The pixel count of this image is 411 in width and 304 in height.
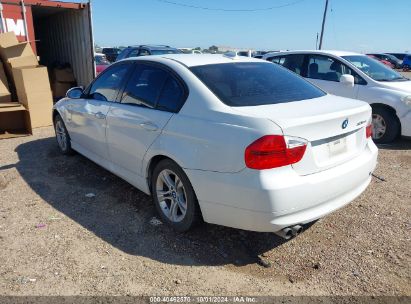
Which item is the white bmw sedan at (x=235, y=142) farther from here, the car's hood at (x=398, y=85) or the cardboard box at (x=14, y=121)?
the cardboard box at (x=14, y=121)

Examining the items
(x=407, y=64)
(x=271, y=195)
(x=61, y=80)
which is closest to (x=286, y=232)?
(x=271, y=195)

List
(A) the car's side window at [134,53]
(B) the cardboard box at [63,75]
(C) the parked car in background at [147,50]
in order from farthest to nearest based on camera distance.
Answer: (A) the car's side window at [134,53] < (C) the parked car in background at [147,50] < (B) the cardboard box at [63,75]

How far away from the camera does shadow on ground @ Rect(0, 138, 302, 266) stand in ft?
10.4

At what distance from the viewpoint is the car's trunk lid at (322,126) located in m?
2.69

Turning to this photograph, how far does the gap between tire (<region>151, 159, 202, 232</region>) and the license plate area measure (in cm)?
118

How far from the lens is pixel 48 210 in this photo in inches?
155

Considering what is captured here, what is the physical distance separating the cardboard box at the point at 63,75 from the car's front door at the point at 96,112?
19.2ft

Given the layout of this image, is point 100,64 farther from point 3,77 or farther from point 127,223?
point 127,223

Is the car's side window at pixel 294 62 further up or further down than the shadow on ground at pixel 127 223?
further up

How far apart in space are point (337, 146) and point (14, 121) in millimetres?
6695

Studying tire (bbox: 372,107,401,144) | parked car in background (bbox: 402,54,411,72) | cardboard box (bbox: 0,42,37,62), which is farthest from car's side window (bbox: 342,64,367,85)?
parked car in background (bbox: 402,54,411,72)

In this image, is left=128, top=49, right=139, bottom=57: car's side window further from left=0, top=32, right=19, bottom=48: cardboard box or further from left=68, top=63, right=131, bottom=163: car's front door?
left=68, top=63, right=131, bottom=163: car's front door

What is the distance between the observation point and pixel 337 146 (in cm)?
→ 295

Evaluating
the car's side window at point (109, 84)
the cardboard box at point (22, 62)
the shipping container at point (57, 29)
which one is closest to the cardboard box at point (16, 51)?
the cardboard box at point (22, 62)
